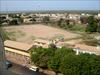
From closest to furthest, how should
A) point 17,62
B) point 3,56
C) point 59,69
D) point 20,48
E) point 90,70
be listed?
point 3,56 → point 90,70 → point 59,69 → point 17,62 → point 20,48

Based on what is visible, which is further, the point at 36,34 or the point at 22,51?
the point at 36,34

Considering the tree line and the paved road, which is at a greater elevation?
the tree line

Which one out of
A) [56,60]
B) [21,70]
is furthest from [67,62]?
[21,70]

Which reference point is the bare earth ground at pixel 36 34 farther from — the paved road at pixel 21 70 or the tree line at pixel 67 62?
the tree line at pixel 67 62

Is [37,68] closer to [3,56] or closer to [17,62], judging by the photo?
[17,62]

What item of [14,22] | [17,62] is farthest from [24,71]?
[14,22]

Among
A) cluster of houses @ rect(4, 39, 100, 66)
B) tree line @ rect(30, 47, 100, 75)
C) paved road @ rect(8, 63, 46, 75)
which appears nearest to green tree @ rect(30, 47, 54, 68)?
tree line @ rect(30, 47, 100, 75)

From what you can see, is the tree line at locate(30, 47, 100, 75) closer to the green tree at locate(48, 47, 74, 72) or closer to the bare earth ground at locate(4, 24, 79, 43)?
the green tree at locate(48, 47, 74, 72)

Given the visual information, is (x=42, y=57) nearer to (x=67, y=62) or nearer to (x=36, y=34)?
(x=67, y=62)

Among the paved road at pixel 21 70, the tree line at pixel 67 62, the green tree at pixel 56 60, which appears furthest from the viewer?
the paved road at pixel 21 70

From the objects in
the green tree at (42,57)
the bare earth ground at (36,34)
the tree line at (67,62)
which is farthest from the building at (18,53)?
the bare earth ground at (36,34)

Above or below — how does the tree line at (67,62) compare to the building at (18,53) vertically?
above
